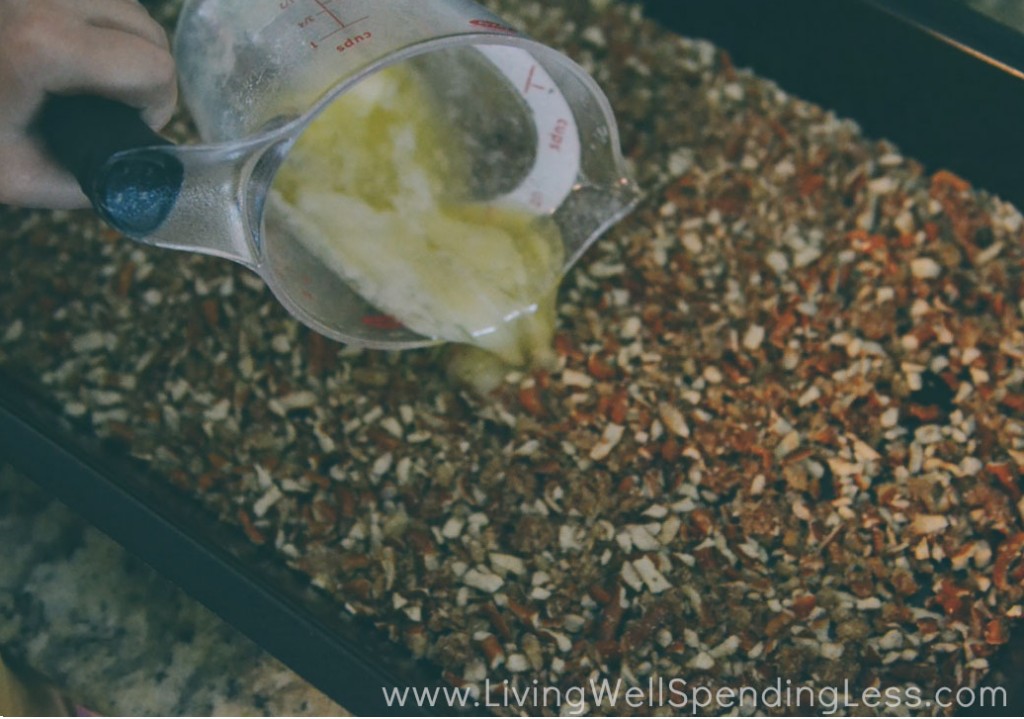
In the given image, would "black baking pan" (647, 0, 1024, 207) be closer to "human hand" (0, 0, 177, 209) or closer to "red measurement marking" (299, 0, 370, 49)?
"red measurement marking" (299, 0, 370, 49)

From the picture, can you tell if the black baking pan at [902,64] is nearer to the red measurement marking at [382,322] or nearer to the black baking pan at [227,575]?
the red measurement marking at [382,322]

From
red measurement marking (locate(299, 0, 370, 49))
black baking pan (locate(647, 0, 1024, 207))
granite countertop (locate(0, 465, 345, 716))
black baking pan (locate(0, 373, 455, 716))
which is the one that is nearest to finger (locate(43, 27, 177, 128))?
red measurement marking (locate(299, 0, 370, 49))

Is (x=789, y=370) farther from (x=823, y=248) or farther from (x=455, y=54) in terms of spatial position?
(x=455, y=54)

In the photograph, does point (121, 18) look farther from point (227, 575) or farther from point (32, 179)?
point (227, 575)

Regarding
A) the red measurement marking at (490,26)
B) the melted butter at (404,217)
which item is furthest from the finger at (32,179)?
the red measurement marking at (490,26)

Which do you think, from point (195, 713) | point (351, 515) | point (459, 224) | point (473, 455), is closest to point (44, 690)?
point (195, 713)
